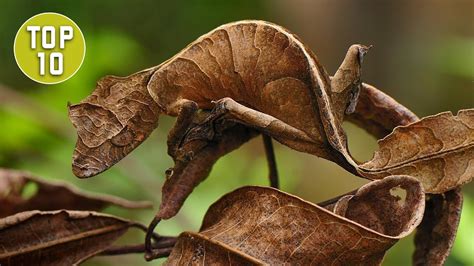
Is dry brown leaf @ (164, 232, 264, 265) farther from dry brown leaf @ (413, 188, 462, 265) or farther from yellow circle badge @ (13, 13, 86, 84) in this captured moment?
yellow circle badge @ (13, 13, 86, 84)

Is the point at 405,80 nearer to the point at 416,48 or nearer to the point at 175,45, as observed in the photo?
the point at 416,48

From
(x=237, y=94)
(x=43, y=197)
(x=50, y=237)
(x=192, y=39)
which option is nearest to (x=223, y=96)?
(x=237, y=94)

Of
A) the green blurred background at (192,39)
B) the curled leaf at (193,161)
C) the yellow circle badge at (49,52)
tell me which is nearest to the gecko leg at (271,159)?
the curled leaf at (193,161)

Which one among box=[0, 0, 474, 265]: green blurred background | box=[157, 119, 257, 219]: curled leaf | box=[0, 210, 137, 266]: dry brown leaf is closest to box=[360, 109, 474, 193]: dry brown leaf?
box=[157, 119, 257, 219]: curled leaf

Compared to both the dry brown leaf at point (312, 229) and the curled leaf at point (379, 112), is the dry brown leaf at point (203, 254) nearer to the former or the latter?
the dry brown leaf at point (312, 229)

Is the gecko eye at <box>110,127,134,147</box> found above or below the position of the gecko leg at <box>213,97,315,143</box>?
below

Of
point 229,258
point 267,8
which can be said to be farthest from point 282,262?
point 267,8
